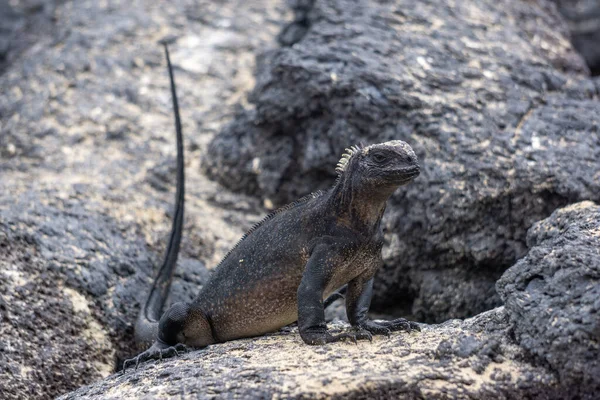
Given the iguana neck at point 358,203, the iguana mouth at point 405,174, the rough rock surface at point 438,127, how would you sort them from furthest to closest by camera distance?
the rough rock surface at point 438,127
the iguana neck at point 358,203
the iguana mouth at point 405,174

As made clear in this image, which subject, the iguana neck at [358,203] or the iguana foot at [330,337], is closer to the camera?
the iguana foot at [330,337]

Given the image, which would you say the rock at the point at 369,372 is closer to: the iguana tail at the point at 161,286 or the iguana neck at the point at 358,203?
the iguana neck at the point at 358,203

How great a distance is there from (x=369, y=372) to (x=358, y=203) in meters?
1.02

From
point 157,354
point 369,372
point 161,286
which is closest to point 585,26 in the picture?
point 161,286

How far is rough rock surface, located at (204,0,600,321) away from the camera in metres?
5.18

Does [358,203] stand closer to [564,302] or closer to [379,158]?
[379,158]

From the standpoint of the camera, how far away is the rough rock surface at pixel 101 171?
181 inches

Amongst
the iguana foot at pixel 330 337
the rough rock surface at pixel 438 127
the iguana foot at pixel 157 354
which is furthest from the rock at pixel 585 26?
the iguana foot at pixel 157 354

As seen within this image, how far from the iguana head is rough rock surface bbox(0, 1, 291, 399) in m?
2.01

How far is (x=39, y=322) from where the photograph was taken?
4.52m

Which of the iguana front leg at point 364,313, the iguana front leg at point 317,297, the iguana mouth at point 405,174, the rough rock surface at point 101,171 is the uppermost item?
the iguana mouth at point 405,174

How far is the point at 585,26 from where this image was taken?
10750 millimetres

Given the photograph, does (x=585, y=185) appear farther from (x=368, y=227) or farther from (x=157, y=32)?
(x=157, y=32)

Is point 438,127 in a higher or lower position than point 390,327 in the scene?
higher
